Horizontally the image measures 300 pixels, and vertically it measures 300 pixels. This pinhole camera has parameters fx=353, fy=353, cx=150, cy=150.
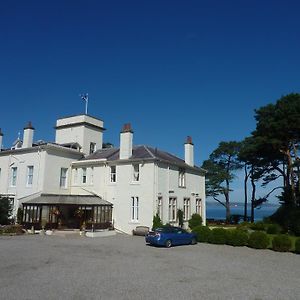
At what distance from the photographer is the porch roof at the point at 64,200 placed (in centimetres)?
3297

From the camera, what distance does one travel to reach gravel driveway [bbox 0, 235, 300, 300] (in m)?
11.9

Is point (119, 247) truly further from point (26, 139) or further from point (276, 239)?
point (26, 139)

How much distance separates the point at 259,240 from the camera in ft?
83.0

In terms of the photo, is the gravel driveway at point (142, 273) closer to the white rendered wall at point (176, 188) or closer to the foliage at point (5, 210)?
the white rendered wall at point (176, 188)

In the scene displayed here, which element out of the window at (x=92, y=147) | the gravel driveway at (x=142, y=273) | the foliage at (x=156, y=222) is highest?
the window at (x=92, y=147)

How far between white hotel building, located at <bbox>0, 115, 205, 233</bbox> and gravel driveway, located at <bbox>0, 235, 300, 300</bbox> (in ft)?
31.6

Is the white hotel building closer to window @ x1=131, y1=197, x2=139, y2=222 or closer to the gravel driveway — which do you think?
window @ x1=131, y1=197, x2=139, y2=222

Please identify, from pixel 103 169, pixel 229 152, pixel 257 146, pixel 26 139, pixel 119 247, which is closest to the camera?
pixel 119 247

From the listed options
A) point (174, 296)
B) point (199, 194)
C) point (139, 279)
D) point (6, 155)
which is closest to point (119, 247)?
point (139, 279)

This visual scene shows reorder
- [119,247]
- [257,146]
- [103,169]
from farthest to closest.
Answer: [257,146], [103,169], [119,247]

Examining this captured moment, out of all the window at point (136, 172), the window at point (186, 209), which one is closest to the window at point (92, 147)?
the window at point (136, 172)

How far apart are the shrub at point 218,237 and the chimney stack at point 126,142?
11.9 m

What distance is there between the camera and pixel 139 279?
1410 cm

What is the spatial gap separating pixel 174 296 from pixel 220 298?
1.49 m
